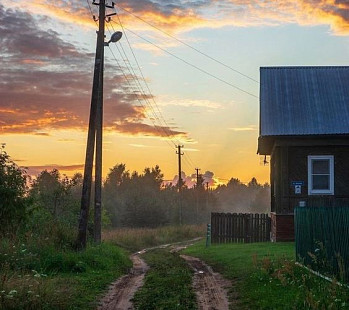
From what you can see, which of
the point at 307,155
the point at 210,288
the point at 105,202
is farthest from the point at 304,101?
the point at 105,202

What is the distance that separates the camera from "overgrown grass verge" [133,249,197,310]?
37.7 feet

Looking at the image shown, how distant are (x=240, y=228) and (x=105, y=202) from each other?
49858 mm

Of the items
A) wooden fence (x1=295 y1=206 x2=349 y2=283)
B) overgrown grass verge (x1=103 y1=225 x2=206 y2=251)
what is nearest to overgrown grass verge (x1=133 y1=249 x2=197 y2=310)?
wooden fence (x1=295 y1=206 x2=349 y2=283)

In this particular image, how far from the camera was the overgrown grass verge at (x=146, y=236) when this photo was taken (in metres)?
35.8

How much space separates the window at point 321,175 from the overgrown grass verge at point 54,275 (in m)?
9.75

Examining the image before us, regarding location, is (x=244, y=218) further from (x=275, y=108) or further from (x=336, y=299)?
(x=336, y=299)

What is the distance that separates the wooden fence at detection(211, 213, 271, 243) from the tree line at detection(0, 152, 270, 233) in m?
7.68

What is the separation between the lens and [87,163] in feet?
66.6

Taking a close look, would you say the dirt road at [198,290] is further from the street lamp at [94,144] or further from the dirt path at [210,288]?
the street lamp at [94,144]

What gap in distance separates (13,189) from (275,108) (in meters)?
13.1

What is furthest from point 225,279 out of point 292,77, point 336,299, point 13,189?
point 292,77

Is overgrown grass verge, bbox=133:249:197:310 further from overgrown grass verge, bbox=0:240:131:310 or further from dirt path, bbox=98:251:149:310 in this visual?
overgrown grass verge, bbox=0:240:131:310

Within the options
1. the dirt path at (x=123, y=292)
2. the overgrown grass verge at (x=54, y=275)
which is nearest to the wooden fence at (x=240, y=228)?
the overgrown grass verge at (x=54, y=275)

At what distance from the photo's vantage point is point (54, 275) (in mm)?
15258
